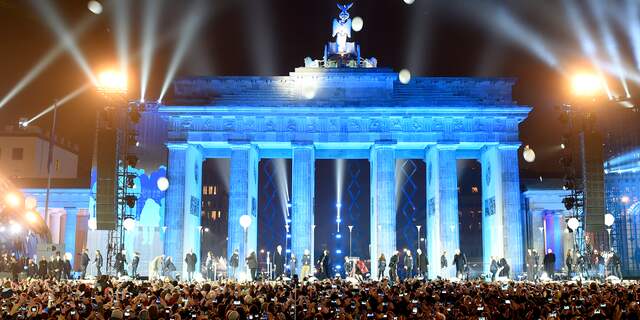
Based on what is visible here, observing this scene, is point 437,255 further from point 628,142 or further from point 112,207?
point 112,207

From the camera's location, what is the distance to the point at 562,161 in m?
36.9

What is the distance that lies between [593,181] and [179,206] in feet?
105

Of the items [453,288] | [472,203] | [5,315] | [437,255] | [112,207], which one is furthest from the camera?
[472,203]

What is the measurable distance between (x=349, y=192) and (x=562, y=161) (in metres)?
37.3

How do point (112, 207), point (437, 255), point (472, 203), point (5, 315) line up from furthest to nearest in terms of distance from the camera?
1. point (472, 203)
2. point (437, 255)
3. point (112, 207)
4. point (5, 315)

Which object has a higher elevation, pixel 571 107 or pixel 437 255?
pixel 571 107

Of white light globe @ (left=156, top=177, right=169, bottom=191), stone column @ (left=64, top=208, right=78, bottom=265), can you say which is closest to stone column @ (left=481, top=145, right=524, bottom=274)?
white light globe @ (left=156, top=177, right=169, bottom=191)

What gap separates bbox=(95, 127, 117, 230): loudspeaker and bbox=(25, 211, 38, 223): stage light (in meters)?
11.1

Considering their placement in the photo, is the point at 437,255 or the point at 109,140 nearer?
the point at 109,140

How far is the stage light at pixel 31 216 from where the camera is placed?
42550 mm

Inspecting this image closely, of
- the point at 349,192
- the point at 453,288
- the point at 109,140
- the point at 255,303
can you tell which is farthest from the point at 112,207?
the point at 349,192

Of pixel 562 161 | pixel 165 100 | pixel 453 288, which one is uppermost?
pixel 165 100

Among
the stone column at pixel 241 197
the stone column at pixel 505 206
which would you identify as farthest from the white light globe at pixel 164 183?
the stone column at pixel 505 206

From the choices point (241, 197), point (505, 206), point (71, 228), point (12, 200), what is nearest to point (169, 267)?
point (241, 197)
